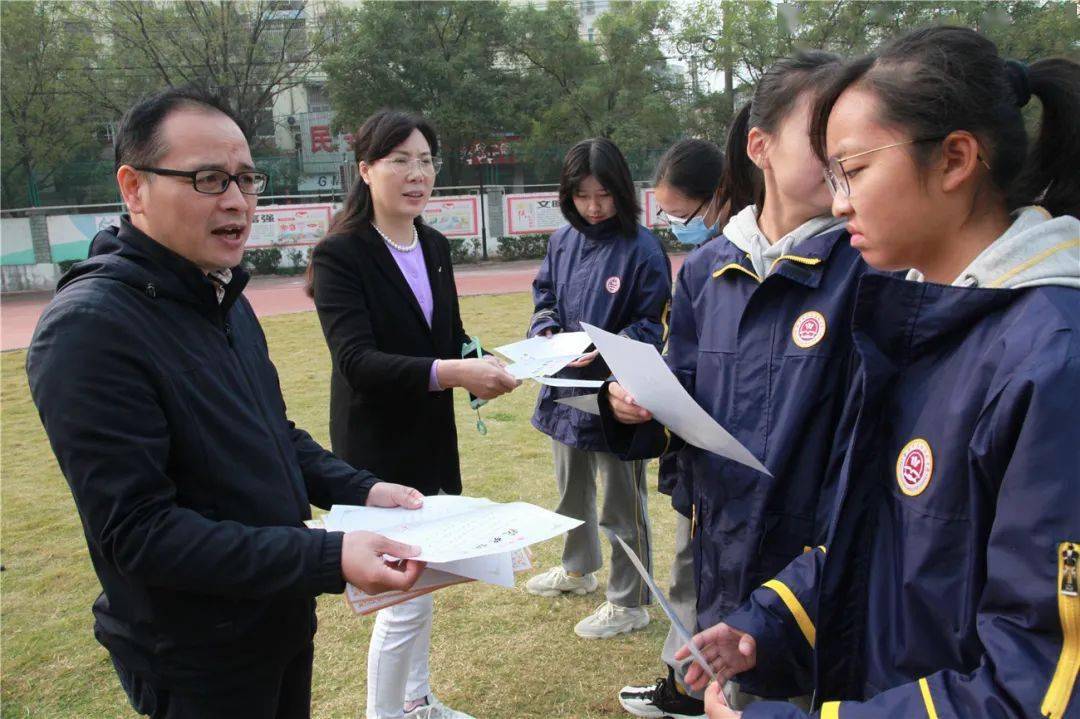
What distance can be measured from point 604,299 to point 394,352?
3.51ft

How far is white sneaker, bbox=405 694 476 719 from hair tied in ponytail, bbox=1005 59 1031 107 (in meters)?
2.58

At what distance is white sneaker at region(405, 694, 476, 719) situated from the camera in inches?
113

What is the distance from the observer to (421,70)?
1089 inches

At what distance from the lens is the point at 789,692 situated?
5.81 ft

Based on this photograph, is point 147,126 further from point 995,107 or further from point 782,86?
point 995,107

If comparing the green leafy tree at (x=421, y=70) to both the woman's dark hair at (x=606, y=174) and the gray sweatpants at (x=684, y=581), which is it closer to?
the woman's dark hair at (x=606, y=174)

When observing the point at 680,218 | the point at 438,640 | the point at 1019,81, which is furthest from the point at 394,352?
the point at 1019,81

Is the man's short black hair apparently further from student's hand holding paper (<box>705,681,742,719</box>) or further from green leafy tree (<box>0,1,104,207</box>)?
green leafy tree (<box>0,1,104,207</box>)

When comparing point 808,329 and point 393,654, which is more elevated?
point 808,329

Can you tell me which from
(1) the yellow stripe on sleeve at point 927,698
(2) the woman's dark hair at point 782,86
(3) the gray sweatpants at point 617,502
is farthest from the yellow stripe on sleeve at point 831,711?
(3) the gray sweatpants at point 617,502

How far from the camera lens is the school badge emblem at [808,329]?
1797 millimetres

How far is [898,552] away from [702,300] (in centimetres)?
101

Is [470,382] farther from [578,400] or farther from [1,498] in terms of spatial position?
[1,498]

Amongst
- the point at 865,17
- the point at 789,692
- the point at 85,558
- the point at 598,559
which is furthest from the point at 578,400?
the point at 865,17
